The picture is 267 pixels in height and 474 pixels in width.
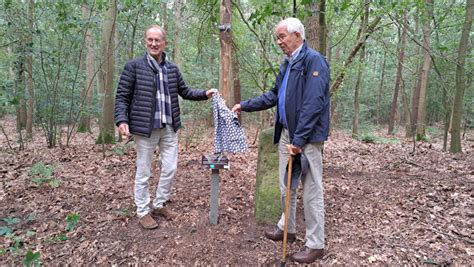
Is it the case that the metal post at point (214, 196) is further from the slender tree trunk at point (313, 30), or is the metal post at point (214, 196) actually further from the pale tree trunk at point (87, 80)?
the pale tree trunk at point (87, 80)

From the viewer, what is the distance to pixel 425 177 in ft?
17.7

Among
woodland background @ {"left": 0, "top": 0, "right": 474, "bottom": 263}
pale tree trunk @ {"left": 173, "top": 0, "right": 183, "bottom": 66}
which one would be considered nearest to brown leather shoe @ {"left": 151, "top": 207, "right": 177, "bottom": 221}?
woodland background @ {"left": 0, "top": 0, "right": 474, "bottom": 263}

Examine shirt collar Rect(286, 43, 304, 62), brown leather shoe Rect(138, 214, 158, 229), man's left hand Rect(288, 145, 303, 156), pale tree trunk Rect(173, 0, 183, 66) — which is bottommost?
brown leather shoe Rect(138, 214, 158, 229)

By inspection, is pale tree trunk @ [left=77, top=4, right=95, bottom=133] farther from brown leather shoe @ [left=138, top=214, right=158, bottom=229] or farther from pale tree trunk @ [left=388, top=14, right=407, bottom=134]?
pale tree trunk @ [left=388, top=14, right=407, bottom=134]

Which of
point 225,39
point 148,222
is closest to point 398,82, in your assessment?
point 225,39

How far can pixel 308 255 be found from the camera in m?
2.99

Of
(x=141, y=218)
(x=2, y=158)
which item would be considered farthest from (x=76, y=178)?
(x=2, y=158)

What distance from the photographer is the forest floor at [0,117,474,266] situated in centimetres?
311

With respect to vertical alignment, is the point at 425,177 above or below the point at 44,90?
below

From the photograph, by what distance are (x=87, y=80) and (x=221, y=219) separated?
945 centimetres

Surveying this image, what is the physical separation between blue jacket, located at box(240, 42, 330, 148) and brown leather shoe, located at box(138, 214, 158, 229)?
1.93 meters

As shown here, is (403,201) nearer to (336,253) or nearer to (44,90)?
(336,253)

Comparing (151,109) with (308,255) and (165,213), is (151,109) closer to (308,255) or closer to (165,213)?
(165,213)

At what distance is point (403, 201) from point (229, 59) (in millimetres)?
3182
